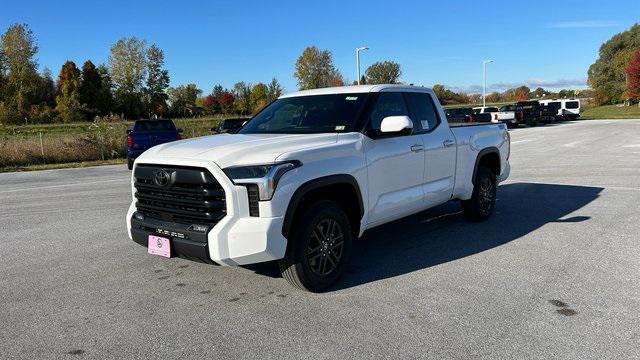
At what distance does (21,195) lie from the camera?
11.7 m

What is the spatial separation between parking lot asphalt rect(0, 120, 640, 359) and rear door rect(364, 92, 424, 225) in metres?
0.59

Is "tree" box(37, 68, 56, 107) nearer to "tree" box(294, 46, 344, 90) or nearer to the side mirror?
"tree" box(294, 46, 344, 90)

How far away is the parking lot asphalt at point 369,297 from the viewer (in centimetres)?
365

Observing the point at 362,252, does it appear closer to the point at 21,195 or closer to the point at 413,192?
the point at 413,192

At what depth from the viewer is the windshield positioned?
207 inches

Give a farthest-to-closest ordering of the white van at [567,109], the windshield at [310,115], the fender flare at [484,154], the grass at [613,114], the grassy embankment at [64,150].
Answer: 1. the grass at [613,114]
2. the white van at [567,109]
3. the grassy embankment at [64,150]
4. the fender flare at [484,154]
5. the windshield at [310,115]

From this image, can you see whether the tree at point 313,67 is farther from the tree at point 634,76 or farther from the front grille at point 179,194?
the front grille at point 179,194

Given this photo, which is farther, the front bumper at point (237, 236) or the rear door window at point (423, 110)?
the rear door window at point (423, 110)

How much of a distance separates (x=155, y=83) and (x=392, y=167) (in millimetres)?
93851

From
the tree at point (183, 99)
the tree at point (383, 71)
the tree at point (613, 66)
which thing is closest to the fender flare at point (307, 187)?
the tree at point (383, 71)

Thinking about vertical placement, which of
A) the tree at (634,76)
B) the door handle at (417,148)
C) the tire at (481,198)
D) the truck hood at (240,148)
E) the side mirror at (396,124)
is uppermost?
the tree at (634,76)

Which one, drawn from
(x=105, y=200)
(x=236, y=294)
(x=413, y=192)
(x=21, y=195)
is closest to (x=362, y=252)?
(x=413, y=192)

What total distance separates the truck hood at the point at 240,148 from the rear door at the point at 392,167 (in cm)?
52

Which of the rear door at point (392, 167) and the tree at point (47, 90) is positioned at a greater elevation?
the tree at point (47, 90)
